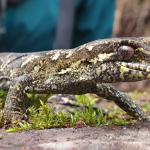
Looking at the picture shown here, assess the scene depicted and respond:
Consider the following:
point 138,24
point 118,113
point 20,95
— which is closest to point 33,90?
point 20,95

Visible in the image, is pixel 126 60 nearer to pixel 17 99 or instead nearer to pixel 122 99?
pixel 122 99

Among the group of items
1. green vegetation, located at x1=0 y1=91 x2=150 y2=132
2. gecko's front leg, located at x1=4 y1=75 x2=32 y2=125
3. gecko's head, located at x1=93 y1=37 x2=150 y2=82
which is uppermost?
gecko's head, located at x1=93 y1=37 x2=150 y2=82

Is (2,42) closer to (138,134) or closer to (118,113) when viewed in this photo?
(118,113)

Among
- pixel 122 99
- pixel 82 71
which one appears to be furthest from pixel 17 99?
pixel 122 99

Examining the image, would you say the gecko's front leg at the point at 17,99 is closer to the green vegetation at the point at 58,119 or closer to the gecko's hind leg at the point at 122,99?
the green vegetation at the point at 58,119

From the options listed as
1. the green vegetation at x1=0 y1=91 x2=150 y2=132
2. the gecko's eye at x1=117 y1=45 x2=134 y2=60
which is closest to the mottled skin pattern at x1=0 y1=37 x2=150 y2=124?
the gecko's eye at x1=117 y1=45 x2=134 y2=60

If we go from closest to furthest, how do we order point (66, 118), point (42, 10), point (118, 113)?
point (66, 118)
point (118, 113)
point (42, 10)

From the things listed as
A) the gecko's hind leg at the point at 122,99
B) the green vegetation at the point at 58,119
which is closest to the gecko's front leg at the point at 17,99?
the green vegetation at the point at 58,119

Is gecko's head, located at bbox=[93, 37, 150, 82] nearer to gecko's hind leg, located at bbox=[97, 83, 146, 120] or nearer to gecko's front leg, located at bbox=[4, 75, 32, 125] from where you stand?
gecko's hind leg, located at bbox=[97, 83, 146, 120]
